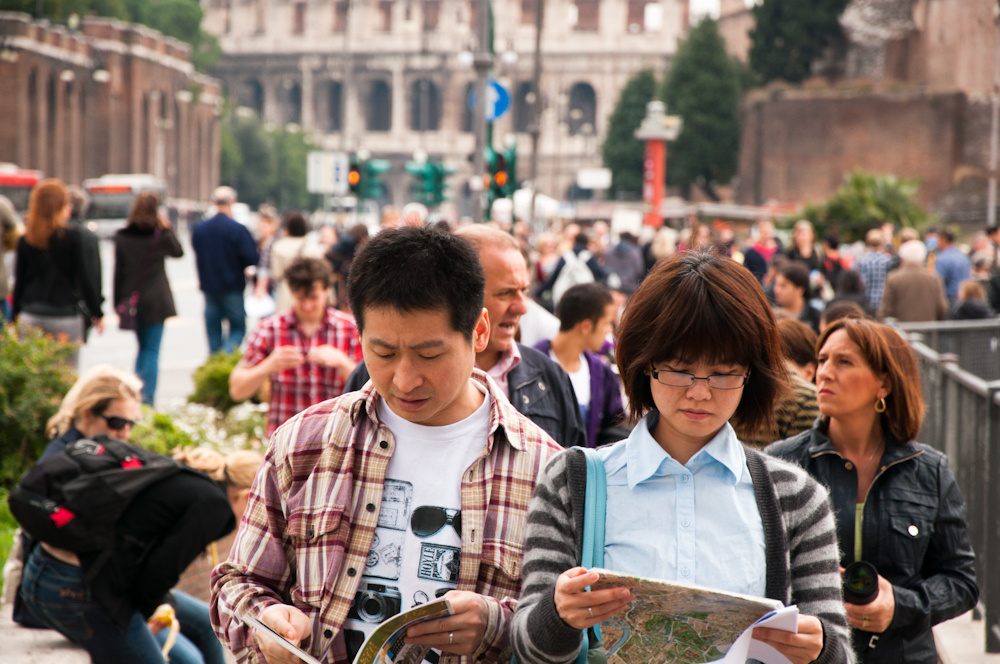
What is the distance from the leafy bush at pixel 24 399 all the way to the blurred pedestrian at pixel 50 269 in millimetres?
1604

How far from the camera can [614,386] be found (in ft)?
15.0

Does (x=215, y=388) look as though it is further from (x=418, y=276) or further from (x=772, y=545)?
(x=772, y=545)

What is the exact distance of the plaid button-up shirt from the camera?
209 centimetres

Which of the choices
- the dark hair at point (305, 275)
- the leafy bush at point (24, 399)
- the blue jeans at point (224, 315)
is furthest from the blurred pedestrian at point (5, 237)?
the dark hair at point (305, 275)

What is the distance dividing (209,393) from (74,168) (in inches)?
1742

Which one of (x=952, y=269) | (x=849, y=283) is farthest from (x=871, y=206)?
(x=849, y=283)

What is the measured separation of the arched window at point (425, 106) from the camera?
96.5 meters

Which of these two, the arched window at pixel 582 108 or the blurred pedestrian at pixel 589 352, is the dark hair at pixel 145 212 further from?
the arched window at pixel 582 108

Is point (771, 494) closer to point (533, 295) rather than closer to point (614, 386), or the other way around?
point (614, 386)

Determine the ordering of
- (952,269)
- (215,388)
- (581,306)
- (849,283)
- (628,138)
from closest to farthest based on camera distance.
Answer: (581,306) → (215,388) → (849,283) → (952,269) → (628,138)

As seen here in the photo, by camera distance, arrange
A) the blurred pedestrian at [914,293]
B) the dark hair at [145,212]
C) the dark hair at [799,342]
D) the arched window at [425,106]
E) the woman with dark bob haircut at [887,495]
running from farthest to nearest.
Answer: the arched window at [425,106]
the blurred pedestrian at [914,293]
the dark hair at [145,212]
the dark hair at [799,342]
the woman with dark bob haircut at [887,495]

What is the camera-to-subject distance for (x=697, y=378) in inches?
76.7

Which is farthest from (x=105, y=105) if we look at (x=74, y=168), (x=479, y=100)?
(x=479, y=100)

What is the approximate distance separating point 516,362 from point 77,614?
1.66 metres
